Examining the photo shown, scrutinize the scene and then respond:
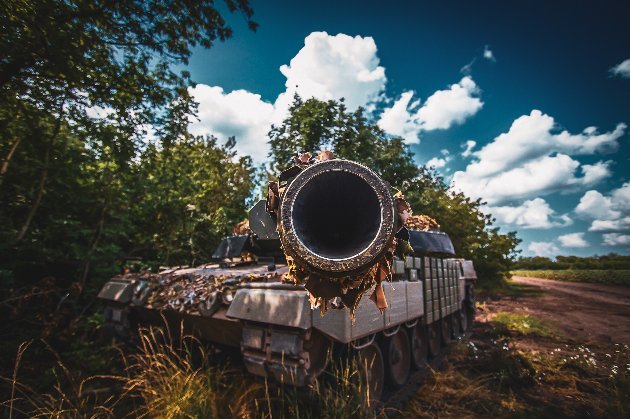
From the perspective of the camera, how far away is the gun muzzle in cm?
100

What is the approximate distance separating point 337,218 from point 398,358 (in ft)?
15.4

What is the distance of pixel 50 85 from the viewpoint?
437 centimetres

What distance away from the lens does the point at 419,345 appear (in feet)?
19.7

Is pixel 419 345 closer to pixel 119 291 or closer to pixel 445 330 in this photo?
pixel 445 330

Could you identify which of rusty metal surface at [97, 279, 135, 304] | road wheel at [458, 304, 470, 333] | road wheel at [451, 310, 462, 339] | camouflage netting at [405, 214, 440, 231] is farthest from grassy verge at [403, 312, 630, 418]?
rusty metal surface at [97, 279, 135, 304]

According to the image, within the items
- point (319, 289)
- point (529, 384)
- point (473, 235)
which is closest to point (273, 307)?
point (319, 289)

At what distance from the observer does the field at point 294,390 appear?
3068 millimetres

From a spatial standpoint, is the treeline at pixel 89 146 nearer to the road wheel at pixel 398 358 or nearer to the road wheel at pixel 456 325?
the road wheel at pixel 398 358

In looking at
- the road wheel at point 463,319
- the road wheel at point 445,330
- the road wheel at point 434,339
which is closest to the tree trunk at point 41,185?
the road wheel at point 434,339

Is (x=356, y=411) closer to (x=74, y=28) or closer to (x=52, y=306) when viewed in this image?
(x=74, y=28)

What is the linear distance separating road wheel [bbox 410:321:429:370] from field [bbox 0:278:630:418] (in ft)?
0.90

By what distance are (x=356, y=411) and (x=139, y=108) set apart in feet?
19.2

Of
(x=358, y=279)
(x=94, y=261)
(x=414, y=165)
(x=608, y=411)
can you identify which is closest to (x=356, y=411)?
(x=358, y=279)

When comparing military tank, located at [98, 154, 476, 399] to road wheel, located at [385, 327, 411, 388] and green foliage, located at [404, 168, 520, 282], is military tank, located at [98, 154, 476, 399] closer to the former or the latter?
road wheel, located at [385, 327, 411, 388]
